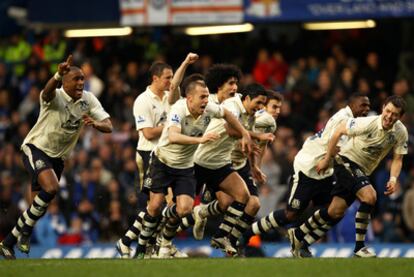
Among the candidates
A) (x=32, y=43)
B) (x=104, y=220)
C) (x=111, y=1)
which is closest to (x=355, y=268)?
(x=104, y=220)

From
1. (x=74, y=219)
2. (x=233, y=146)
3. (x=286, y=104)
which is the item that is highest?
(x=233, y=146)

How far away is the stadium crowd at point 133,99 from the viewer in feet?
83.0

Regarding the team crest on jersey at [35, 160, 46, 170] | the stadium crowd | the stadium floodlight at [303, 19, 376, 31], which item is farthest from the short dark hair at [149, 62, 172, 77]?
the stadium floodlight at [303, 19, 376, 31]

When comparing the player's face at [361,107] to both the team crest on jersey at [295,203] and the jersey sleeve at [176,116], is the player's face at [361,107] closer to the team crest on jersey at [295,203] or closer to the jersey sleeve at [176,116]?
the team crest on jersey at [295,203]

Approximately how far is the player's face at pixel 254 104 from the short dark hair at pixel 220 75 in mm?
519

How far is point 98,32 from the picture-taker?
30.3 m

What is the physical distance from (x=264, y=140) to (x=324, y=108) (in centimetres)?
838

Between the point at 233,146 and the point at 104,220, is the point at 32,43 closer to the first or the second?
the point at 104,220

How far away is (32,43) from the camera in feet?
101

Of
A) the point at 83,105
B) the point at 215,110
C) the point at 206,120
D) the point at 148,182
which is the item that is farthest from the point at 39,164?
the point at 215,110

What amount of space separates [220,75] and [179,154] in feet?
4.39

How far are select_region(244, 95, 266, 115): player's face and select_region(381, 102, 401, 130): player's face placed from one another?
163cm

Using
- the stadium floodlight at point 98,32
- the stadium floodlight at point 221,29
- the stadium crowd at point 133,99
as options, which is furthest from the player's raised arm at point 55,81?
the stadium floodlight at point 98,32

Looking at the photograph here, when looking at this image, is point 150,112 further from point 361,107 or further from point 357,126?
point 357,126
